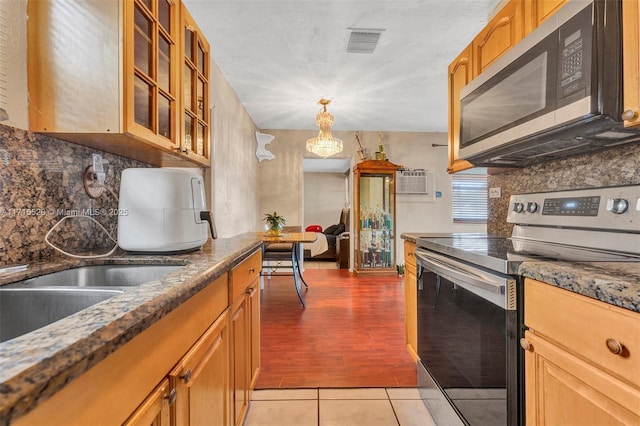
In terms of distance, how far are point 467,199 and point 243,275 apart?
16.0 feet

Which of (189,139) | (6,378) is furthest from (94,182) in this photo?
(6,378)

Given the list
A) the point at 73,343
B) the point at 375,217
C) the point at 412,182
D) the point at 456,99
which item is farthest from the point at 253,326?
the point at 412,182

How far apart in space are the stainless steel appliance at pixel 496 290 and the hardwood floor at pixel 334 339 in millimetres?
467

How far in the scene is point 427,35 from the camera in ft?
8.09

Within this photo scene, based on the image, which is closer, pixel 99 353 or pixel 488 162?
pixel 99 353

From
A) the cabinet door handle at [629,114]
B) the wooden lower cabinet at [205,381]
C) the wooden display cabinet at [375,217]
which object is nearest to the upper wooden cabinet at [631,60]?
the cabinet door handle at [629,114]

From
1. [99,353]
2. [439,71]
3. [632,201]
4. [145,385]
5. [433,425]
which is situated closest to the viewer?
[99,353]

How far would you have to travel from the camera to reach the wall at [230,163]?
2.85 metres

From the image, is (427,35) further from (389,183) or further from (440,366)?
(389,183)

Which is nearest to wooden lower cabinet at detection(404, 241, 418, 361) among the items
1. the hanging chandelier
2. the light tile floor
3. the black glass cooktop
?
the light tile floor

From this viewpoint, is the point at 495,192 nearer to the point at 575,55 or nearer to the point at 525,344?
the point at 575,55

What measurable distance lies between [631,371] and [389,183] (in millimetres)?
4536

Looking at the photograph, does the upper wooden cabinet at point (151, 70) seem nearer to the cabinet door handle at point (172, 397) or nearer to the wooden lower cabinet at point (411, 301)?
the cabinet door handle at point (172, 397)

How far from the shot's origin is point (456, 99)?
2027 mm
